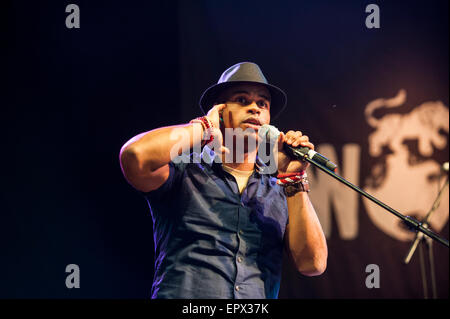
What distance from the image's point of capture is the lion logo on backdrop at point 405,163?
3.47m

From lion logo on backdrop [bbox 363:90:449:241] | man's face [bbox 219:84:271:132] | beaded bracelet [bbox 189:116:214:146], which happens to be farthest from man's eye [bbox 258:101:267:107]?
lion logo on backdrop [bbox 363:90:449:241]

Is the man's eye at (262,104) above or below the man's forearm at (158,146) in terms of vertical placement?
above

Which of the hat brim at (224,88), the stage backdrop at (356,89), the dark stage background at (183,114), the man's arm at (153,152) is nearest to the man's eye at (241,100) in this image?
the hat brim at (224,88)

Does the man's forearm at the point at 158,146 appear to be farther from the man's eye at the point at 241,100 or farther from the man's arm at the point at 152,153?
the man's eye at the point at 241,100

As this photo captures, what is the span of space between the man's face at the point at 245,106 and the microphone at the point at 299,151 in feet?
0.16

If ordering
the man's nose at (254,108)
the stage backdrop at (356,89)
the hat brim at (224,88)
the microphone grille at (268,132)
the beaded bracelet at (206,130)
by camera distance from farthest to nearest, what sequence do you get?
the stage backdrop at (356,89) < the hat brim at (224,88) < the man's nose at (254,108) < the microphone grille at (268,132) < the beaded bracelet at (206,130)

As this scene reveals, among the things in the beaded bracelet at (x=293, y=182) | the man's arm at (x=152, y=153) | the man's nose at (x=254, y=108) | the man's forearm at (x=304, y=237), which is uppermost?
the man's nose at (x=254, y=108)

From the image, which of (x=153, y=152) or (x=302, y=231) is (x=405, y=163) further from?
(x=153, y=152)

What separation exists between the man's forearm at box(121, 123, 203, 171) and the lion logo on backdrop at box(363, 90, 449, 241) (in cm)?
226

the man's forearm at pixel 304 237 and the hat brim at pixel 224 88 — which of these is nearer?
the man's forearm at pixel 304 237

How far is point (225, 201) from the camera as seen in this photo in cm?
189

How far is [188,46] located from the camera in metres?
3.37

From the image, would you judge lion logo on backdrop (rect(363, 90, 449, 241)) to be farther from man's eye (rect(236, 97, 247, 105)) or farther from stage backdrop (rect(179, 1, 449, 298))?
man's eye (rect(236, 97, 247, 105))

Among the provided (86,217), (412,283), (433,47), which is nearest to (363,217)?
(412,283)
